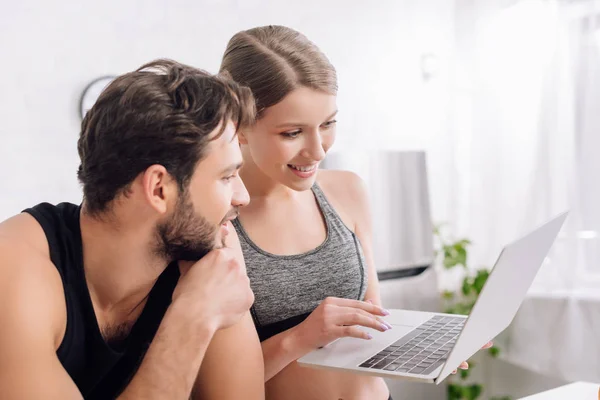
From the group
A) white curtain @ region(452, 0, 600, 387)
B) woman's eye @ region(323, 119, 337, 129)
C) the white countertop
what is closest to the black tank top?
woman's eye @ region(323, 119, 337, 129)

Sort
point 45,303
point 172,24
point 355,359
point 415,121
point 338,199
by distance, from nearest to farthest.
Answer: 1. point 45,303
2. point 355,359
3. point 338,199
4. point 172,24
5. point 415,121

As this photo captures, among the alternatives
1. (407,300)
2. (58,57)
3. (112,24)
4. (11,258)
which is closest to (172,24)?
(112,24)

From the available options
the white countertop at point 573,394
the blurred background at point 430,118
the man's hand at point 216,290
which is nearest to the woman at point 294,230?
the man's hand at point 216,290

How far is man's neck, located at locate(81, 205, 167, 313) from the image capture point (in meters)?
1.21

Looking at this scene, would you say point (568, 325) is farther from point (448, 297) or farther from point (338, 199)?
point (338, 199)

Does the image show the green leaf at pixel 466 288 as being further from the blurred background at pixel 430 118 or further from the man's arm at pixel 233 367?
the man's arm at pixel 233 367

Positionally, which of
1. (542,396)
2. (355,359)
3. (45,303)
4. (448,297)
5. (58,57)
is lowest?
(448,297)

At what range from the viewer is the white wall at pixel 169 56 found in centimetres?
265

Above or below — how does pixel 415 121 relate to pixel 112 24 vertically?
below

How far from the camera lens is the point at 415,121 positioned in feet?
11.7

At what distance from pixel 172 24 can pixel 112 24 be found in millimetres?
261

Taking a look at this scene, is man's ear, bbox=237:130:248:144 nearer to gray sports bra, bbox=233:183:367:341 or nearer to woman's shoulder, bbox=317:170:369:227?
gray sports bra, bbox=233:183:367:341

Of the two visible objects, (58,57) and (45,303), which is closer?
(45,303)

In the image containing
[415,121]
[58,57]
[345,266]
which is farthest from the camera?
[415,121]
